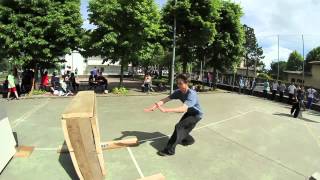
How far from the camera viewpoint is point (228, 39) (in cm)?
2805

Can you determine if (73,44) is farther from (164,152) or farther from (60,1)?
(164,152)

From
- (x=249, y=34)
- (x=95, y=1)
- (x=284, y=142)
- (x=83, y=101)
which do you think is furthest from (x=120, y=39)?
(x=249, y=34)

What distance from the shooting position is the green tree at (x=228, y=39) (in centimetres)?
2819

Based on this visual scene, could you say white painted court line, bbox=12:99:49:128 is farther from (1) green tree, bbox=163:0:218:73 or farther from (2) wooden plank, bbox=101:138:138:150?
(1) green tree, bbox=163:0:218:73

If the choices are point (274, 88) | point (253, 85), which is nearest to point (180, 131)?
point (274, 88)

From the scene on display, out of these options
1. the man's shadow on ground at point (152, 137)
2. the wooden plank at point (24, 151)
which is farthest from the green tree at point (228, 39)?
the wooden plank at point (24, 151)

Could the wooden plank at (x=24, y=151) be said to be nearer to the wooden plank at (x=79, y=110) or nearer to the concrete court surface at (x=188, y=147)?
the concrete court surface at (x=188, y=147)

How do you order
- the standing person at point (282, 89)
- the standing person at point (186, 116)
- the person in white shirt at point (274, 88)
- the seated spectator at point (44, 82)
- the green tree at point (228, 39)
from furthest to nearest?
1. the green tree at point (228, 39)
2. the person in white shirt at point (274, 88)
3. the standing person at point (282, 89)
4. the seated spectator at point (44, 82)
5. the standing person at point (186, 116)

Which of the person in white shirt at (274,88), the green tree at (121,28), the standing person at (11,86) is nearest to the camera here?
the standing person at (11,86)

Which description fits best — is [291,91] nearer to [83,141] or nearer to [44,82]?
[44,82]

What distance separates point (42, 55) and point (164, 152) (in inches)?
571

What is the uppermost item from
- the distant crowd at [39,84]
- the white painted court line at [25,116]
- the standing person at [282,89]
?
the distant crowd at [39,84]

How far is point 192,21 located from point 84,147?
68.7 feet

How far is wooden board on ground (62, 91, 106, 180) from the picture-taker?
606cm
